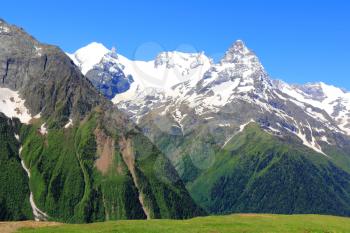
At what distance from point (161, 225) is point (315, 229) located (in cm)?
2630

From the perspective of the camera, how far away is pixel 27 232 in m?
87.6

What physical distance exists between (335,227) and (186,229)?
92.4ft

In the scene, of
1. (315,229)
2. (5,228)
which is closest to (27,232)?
(5,228)

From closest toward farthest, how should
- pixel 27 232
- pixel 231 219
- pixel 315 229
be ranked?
1. pixel 27 232
2. pixel 315 229
3. pixel 231 219

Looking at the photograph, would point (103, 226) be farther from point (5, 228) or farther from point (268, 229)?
point (268, 229)

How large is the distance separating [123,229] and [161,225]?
843 centimetres

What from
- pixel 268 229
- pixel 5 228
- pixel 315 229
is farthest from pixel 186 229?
pixel 5 228

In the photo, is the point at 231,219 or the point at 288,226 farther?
the point at 231,219

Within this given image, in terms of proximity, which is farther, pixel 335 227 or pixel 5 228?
pixel 335 227

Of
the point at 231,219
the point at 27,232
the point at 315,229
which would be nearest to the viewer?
the point at 27,232

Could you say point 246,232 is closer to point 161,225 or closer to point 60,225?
point 161,225

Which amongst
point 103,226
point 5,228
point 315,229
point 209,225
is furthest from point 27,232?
point 315,229

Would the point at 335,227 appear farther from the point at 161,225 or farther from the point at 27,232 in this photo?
the point at 27,232

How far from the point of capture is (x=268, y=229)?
91188 mm
